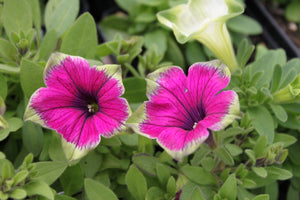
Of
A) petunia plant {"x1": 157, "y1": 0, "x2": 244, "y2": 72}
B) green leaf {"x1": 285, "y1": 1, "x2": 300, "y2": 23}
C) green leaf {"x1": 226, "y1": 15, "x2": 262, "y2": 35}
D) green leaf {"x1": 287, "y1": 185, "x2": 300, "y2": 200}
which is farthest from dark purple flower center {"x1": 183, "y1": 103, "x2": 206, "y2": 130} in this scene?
green leaf {"x1": 285, "y1": 1, "x2": 300, "y2": 23}

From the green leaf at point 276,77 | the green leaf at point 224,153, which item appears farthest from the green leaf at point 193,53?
the green leaf at point 224,153

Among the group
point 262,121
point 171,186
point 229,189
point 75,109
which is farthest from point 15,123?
point 262,121

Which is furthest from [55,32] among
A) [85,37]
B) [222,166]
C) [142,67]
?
[222,166]

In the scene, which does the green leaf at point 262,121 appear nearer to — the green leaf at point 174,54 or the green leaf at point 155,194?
the green leaf at point 155,194

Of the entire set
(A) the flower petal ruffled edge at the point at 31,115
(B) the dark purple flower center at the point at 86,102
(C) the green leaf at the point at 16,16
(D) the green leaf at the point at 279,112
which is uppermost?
(C) the green leaf at the point at 16,16

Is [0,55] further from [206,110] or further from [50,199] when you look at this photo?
[206,110]
